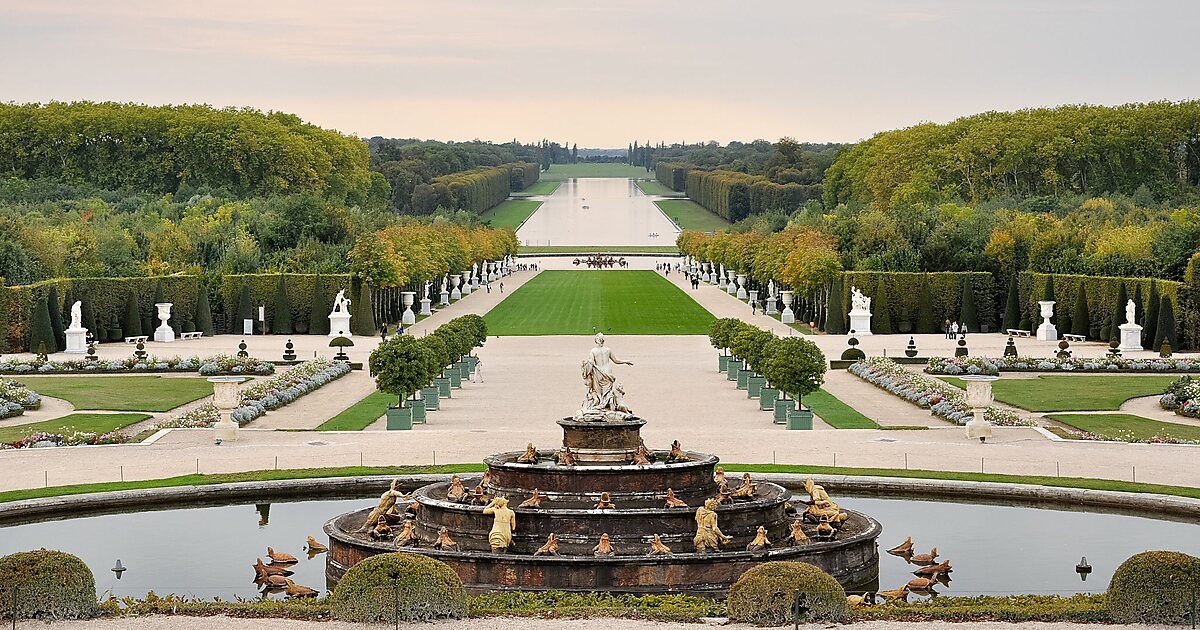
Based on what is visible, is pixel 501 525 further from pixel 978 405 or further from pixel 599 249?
pixel 599 249

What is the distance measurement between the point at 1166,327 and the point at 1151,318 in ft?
4.62

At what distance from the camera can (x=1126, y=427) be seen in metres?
37.9

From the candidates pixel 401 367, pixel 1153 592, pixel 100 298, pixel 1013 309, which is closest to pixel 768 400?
pixel 401 367

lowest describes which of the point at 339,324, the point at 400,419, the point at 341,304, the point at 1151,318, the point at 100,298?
the point at 400,419

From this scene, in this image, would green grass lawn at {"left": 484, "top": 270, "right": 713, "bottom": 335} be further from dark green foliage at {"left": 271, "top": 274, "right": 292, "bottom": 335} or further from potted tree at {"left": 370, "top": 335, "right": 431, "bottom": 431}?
potted tree at {"left": 370, "top": 335, "right": 431, "bottom": 431}

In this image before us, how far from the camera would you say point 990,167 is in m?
125

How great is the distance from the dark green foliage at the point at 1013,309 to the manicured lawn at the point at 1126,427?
108 ft

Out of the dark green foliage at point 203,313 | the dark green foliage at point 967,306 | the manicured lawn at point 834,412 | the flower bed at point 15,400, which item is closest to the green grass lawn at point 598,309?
the dark green foliage at point 967,306

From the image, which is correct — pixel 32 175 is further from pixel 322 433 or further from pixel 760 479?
pixel 760 479

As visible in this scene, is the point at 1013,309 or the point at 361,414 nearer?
the point at 361,414

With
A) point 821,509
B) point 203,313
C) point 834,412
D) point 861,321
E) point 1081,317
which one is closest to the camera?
point 821,509

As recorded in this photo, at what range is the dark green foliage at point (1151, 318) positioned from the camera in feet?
196

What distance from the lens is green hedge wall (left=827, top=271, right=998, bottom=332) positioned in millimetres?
72375

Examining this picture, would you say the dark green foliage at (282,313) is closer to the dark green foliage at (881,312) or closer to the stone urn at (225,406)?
the dark green foliage at (881,312)
